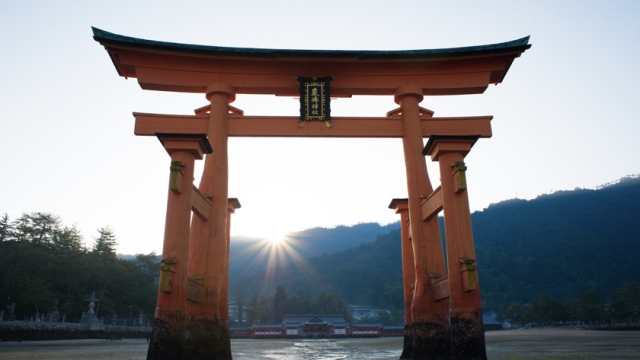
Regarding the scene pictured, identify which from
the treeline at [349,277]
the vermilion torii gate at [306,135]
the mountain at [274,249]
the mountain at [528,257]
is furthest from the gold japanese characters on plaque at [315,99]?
the mountain at [274,249]

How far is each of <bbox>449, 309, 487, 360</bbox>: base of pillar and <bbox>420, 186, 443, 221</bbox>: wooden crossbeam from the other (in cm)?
167

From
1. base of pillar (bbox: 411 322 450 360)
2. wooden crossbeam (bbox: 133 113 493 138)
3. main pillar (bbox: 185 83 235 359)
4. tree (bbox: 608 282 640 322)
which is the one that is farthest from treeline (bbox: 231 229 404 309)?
main pillar (bbox: 185 83 235 359)

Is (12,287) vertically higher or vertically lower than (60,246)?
lower

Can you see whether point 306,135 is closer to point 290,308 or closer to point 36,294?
point 36,294

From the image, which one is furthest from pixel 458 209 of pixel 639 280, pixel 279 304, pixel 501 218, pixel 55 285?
pixel 501 218

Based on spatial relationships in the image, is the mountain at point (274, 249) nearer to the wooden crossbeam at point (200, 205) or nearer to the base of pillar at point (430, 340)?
the wooden crossbeam at point (200, 205)

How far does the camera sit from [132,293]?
40438mm

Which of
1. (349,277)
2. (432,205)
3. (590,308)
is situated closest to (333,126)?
(432,205)

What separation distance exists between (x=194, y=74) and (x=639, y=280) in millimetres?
93346

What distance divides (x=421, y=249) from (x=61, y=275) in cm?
3448

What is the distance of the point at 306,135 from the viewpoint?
27.8 feet

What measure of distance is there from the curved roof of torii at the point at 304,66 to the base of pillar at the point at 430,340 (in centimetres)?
452

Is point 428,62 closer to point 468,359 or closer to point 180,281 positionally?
point 468,359

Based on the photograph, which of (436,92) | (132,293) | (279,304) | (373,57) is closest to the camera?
(373,57)
